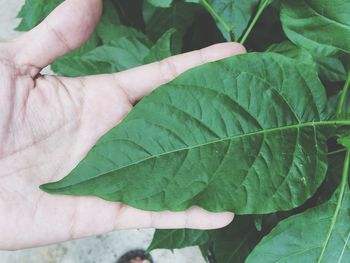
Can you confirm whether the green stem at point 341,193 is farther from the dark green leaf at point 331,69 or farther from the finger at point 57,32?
the finger at point 57,32

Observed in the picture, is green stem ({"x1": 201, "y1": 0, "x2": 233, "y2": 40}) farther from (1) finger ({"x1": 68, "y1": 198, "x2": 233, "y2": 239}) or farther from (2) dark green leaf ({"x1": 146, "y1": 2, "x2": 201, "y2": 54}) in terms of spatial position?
(1) finger ({"x1": 68, "y1": 198, "x2": 233, "y2": 239})

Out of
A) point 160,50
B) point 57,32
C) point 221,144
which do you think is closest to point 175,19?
point 160,50

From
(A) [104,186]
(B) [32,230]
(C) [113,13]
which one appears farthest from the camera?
(C) [113,13]

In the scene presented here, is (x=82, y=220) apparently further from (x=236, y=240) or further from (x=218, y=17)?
(x=218, y=17)

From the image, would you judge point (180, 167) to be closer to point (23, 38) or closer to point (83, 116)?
point (83, 116)

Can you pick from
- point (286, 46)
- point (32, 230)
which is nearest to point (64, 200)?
point (32, 230)
